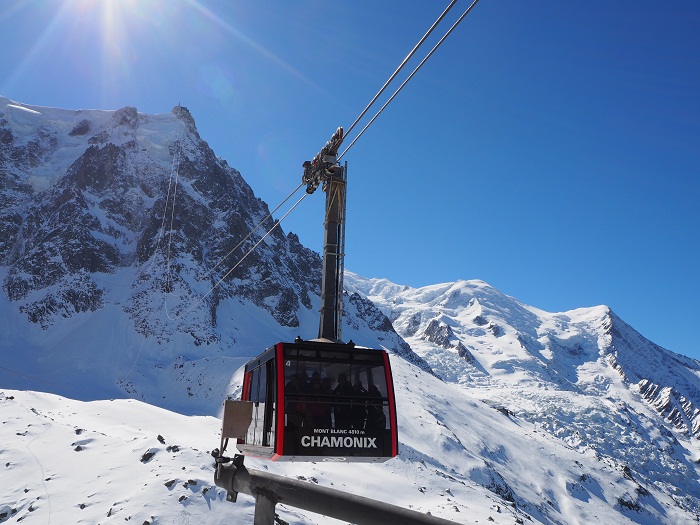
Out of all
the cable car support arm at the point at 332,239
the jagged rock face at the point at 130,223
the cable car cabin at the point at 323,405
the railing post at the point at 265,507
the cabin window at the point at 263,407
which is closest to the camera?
the railing post at the point at 265,507

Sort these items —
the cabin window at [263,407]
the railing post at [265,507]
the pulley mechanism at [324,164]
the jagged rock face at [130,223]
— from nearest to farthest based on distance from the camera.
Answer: the railing post at [265,507]
the cabin window at [263,407]
the pulley mechanism at [324,164]
the jagged rock face at [130,223]

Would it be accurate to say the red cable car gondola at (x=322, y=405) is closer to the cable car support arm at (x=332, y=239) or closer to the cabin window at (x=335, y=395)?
the cabin window at (x=335, y=395)

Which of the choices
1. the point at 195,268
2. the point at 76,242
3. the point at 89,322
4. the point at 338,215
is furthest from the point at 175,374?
the point at 338,215

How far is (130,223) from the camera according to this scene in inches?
4065

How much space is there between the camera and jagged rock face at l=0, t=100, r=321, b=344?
85.8 meters

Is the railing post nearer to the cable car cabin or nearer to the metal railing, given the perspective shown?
the metal railing

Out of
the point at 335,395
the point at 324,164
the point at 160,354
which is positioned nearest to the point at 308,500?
the point at 335,395

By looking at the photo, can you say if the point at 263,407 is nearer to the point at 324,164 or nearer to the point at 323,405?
the point at 323,405

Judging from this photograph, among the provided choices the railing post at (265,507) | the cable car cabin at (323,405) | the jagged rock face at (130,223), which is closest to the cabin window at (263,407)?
the cable car cabin at (323,405)

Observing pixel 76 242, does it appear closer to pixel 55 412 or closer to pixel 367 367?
pixel 55 412

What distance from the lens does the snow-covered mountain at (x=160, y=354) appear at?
19516 mm

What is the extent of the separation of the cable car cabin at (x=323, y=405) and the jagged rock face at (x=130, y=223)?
6646 cm

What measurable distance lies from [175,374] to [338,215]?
61943 millimetres

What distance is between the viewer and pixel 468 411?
89188mm
